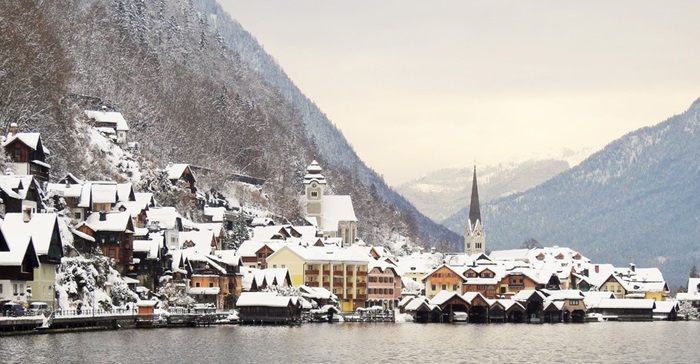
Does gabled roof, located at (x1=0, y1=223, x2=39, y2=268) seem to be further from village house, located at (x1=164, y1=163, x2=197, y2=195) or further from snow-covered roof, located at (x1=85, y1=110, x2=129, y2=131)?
village house, located at (x1=164, y1=163, x2=197, y2=195)

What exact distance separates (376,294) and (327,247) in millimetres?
8318

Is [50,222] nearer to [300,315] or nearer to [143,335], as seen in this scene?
[143,335]

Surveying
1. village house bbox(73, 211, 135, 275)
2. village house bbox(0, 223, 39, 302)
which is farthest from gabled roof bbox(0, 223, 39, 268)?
village house bbox(73, 211, 135, 275)

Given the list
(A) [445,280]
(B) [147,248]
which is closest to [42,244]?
(B) [147,248]

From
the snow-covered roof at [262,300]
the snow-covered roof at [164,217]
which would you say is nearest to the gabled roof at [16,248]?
the snow-covered roof at [262,300]

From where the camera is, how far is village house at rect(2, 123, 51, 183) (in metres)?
112

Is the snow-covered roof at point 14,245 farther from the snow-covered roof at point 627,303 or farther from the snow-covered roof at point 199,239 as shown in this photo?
the snow-covered roof at point 627,303

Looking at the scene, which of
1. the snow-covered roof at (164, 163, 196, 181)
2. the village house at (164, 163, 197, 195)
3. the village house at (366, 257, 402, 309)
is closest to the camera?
the village house at (366, 257, 402, 309)

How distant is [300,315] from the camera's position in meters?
130

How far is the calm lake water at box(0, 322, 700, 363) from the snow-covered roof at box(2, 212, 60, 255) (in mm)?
7450

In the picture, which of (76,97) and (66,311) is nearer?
(66,311)

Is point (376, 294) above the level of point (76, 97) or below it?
below

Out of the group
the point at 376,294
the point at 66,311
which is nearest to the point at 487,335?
the point at 66,311

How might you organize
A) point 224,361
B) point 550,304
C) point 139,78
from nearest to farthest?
point 224,361
point 550,304
point 139,78
